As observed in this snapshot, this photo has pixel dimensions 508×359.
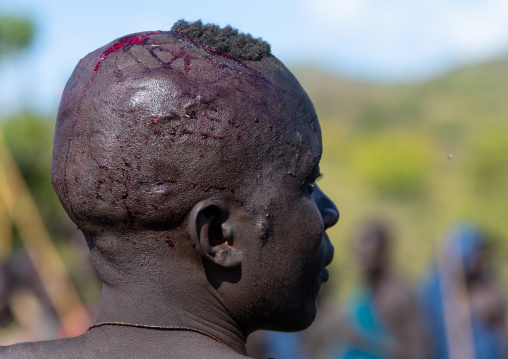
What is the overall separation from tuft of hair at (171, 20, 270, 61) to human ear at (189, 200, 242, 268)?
16.8 inches

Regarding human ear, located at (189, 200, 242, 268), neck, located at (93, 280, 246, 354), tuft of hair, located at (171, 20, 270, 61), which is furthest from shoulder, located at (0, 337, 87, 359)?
tuft of hair, located at (171, 20, 270, 61)

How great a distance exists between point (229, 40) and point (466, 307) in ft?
20.1

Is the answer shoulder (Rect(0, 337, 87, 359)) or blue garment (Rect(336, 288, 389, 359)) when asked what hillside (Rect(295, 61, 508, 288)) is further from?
shoulder (Rect(0, 337, 87, 359))

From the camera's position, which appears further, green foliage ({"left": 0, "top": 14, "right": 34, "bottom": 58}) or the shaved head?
green foliage ({"left": 0, "top": 14, "right": 34, "bottom": 58})

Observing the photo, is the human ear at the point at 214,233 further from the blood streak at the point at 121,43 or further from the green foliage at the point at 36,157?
the green foliage at the point at 36,157

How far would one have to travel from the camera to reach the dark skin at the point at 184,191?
1.84m

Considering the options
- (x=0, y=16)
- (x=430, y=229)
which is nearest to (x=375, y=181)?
(x=430, y=229)

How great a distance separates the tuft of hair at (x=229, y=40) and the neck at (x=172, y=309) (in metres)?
0.63

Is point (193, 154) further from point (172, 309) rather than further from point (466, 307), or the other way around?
point (466, 307)

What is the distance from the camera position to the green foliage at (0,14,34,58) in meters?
21.2

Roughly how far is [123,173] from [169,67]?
0.30 meters

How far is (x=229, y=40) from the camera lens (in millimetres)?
2008

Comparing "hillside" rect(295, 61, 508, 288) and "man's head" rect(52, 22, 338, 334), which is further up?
"man's head" rect(52, 22, 338, 334)

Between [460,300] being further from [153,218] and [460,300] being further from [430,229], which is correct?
[430,229]
